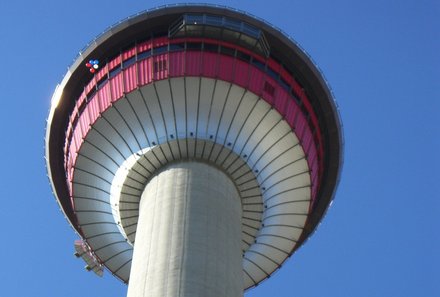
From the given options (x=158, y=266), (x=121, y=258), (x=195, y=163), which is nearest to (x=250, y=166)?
(x=195, y=163)

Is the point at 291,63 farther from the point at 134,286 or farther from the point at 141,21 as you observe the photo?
the point at 134,286

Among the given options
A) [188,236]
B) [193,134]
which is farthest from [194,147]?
[188,236]

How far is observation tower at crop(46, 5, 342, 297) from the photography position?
1262 inches

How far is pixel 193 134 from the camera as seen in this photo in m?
33.2

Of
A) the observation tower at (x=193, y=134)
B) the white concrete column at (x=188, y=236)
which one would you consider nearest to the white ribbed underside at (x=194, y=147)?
the observation tower at (x=193, y=134)

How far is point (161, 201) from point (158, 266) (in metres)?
3.90

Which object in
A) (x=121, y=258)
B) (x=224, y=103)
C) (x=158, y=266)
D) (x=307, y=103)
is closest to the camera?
(x=158, y=266)

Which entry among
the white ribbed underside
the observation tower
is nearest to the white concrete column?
the observation tower

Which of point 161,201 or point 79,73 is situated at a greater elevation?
point 79,73

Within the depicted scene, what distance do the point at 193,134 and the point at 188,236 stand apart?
18.5 feet

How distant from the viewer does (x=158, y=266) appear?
29.3 meters

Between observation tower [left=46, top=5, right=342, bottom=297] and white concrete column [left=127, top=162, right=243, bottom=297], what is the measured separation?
7 centimetres

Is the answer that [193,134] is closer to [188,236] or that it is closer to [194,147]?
[194,147]

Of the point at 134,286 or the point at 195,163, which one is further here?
the point at 195,163
